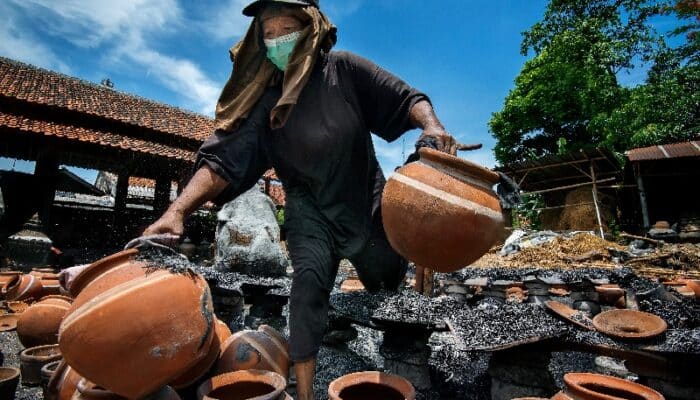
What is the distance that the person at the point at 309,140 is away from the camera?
6.89ft

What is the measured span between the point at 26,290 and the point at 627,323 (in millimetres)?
6955

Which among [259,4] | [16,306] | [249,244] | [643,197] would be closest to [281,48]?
[259,4]

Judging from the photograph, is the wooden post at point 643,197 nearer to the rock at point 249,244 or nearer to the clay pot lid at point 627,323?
the clay pot lid at point 627,323

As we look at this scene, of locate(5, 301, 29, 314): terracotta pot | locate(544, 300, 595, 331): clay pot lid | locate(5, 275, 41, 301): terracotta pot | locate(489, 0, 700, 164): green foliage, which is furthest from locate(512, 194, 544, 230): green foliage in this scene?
locate(5, 301, 29, 314): terracotta pot

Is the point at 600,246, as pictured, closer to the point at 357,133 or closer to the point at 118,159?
the point at 357,133

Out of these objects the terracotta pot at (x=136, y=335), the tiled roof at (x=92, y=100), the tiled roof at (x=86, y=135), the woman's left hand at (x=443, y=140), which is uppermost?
the tiled roof at (x=92, y=100)

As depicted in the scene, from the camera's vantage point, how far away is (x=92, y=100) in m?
13.5

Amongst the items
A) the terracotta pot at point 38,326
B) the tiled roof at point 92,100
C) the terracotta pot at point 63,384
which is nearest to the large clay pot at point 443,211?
the terracotta pot at point 63,384

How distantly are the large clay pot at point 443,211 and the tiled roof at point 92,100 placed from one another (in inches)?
503

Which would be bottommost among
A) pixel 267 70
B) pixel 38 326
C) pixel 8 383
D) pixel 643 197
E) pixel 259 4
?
pixel 8 383

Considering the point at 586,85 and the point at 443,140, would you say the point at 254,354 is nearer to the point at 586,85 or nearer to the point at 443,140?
the point at 443,140

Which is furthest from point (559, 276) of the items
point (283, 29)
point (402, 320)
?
point (283, 29)

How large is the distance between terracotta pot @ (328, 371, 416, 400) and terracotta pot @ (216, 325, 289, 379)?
0.51 m

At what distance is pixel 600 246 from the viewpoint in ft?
33.6
